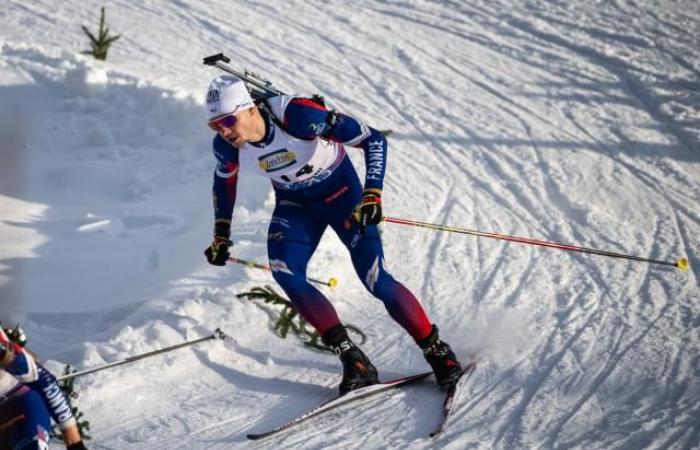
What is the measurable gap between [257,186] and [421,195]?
60.0 inches

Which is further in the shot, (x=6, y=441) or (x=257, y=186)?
(x=257, y=186)

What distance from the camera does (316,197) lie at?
5.49m

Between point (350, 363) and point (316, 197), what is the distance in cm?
107

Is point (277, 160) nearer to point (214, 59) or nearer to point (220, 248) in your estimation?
point (220, 248)

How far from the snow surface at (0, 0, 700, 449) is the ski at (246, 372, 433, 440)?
0.20ft

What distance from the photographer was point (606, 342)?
18.5 ft

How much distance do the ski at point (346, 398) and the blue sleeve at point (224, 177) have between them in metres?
1.39

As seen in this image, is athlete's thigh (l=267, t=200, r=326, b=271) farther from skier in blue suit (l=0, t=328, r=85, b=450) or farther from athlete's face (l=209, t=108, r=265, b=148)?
skier in blue suit (l=0, t=328, r=85, b=450)

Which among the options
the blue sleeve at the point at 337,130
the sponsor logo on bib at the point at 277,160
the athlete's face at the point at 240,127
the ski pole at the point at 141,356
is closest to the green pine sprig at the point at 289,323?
the ski pole at the point at 141,356

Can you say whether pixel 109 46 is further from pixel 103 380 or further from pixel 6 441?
pixel 6 441

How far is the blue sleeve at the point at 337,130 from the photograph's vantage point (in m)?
5.12

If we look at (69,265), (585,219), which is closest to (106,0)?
(69,265)

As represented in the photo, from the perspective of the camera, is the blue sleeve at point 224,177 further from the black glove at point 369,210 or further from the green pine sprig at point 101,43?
the green pine sprig at point 101,43

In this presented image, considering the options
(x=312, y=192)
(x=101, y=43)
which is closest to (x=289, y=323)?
(x=312, y=192)
